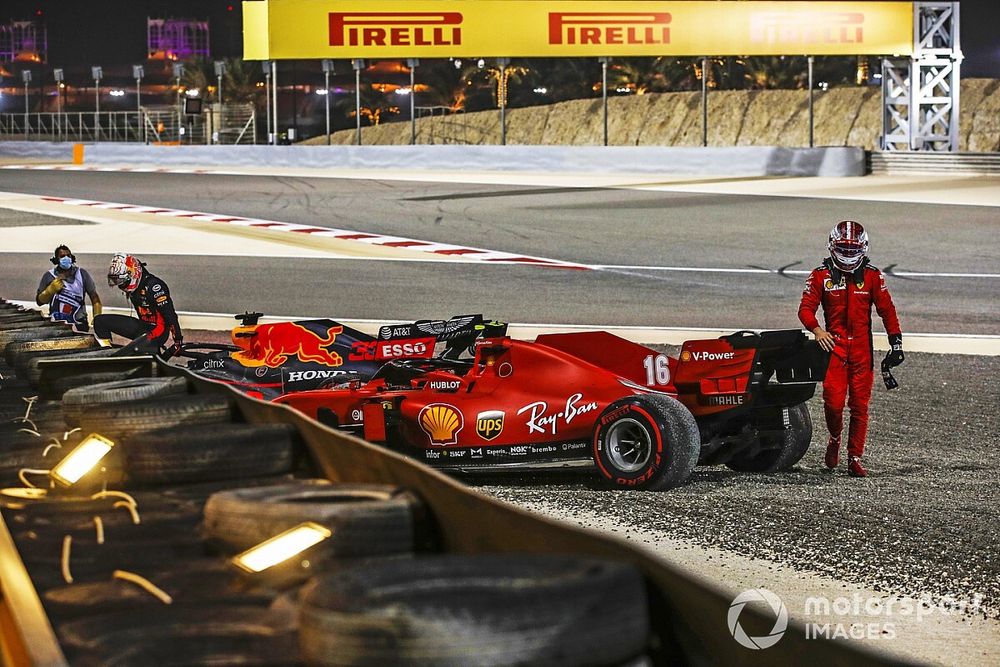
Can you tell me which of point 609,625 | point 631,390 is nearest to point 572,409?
point 631,390

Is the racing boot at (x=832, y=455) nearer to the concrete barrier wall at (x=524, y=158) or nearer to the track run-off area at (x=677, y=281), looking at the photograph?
the track run-off area at (x=677, y=281)

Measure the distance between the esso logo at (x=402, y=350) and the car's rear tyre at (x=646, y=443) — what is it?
2.19 metres

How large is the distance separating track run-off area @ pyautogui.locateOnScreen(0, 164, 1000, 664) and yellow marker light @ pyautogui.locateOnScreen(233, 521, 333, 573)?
271cm

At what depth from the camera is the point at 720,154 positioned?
33.8 m

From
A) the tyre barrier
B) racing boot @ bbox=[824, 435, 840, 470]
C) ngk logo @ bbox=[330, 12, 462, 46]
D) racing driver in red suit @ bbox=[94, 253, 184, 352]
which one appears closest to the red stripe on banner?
racing driver in red suit @ bbox=[94, 253, 184, 352]

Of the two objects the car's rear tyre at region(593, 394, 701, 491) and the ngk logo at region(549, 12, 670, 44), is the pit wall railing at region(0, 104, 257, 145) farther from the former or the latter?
the car's rear tyre at region(593, 394, 701, 491)

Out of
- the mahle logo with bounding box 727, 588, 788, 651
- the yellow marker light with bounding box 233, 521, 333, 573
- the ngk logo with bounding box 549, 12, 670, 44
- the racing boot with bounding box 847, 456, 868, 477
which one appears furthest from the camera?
the ngk logo with bounding box 549, 12, 670, 44

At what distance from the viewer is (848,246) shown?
8977 millimetres

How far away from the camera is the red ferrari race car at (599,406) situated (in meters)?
8.02

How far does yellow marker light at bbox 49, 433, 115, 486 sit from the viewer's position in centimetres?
462

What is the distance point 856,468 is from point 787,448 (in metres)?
0.50

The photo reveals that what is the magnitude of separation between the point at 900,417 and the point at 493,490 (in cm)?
408

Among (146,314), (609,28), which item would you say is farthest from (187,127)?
(146,314)

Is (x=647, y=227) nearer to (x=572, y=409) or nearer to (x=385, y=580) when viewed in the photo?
(x=572, y=409)
